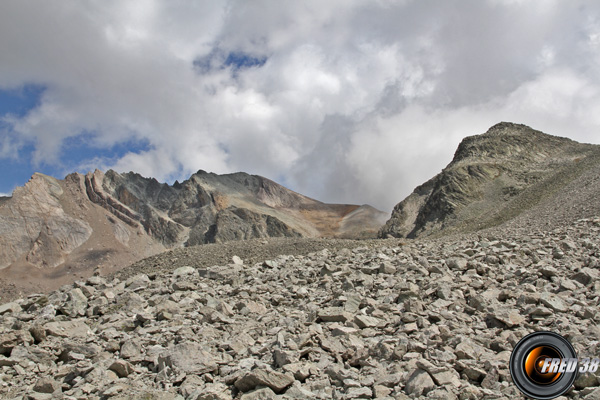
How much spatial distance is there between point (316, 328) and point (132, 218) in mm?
135711

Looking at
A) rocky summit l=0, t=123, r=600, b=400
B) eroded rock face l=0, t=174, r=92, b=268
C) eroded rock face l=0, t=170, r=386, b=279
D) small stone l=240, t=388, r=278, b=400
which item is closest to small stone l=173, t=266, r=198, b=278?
rocky summit l=0, t=123, r=600, b=400

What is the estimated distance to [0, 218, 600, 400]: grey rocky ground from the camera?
17.5 ft

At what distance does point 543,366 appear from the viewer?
5.16m

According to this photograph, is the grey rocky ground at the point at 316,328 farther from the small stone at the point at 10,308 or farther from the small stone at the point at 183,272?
the small stone at the point at 183,272

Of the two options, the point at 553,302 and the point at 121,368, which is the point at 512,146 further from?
the point at 121,368

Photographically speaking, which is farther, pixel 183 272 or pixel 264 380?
pixel 183 272

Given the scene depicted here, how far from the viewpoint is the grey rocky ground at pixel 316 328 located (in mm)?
5332

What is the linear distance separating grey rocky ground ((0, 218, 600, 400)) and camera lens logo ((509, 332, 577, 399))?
15 cm

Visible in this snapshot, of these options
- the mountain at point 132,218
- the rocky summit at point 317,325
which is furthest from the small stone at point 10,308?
the mountain at point 132,218

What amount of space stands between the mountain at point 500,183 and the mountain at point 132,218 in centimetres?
5112

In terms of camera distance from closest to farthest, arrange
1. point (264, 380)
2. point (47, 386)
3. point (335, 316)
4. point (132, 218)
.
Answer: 1. point (264, 380)
2. point (47, 386)
3. point (335, 316)
4. point (132, 218)

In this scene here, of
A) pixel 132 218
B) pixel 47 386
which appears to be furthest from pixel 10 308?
pixel 132 218

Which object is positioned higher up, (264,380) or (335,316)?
(335,316)

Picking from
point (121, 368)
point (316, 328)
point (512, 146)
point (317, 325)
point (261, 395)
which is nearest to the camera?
point (261, 395)
